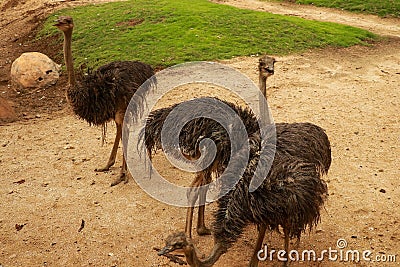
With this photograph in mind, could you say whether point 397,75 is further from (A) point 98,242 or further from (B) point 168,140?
(A) point 98,242

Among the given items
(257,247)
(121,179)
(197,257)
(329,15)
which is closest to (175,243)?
(197,257)

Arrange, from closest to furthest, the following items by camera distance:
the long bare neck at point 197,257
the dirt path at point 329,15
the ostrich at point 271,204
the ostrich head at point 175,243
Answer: the ostrich head at point 175,243
the long bare neck at point 197,257
the ostrich at point 271,204
the dirt path at point 329,15

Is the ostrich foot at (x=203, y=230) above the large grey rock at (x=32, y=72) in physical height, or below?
below

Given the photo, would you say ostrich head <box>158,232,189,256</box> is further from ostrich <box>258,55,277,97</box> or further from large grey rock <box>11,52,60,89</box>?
large grey rock <box>11,52,60,89</box>

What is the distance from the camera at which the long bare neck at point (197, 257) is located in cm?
345

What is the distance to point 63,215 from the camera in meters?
5.22

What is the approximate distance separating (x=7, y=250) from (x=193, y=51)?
641 centimetres

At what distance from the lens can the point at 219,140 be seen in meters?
4.38

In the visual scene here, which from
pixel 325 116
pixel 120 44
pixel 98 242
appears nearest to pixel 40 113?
pixel 120 44

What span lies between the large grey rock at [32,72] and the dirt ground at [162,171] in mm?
200

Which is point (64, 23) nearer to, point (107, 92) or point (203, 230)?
point (107, 92)

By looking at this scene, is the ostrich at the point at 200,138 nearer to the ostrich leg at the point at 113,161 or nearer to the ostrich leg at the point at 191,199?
the ostrich leg at the point at 191,199

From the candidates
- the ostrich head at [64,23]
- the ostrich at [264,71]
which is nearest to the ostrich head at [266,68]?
the ostrich at [264,71]

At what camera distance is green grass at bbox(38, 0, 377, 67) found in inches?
403
